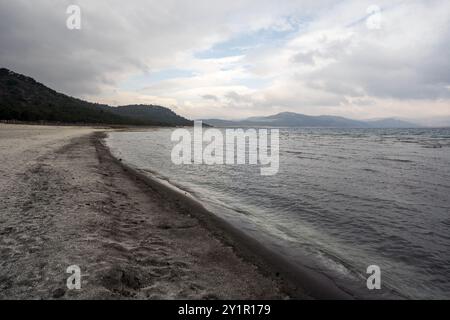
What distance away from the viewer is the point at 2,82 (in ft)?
548

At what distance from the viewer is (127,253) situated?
251 inches

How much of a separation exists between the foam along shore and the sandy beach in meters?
0.02

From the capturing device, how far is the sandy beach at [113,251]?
4.98 m

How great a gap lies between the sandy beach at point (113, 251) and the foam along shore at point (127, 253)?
2cm

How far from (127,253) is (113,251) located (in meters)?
0.30

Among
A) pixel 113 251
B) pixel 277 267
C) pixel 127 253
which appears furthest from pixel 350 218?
pixel 113 251

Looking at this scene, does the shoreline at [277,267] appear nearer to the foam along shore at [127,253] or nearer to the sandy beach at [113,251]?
the foam along shore at [127,253]

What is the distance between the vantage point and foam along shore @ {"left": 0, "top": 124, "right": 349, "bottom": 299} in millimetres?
5016

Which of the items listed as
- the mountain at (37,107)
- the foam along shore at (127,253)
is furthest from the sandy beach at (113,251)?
the mountain at (37,107)

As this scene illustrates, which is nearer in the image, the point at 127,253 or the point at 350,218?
the point at 127,253

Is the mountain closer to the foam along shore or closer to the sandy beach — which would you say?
the sandy beach

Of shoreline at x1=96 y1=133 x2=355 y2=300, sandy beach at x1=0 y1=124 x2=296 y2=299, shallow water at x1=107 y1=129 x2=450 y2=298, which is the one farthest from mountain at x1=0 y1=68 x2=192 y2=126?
shoreline at x1=96 y1=133 x2=355 y2=300

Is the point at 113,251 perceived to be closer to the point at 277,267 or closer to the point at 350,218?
the point at 277,267
